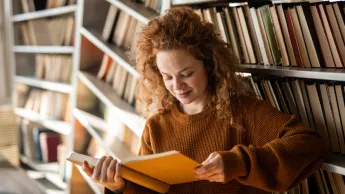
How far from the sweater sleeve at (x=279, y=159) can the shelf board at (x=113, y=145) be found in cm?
116

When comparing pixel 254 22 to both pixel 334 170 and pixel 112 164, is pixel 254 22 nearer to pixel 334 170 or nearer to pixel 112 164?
pixel 334 170

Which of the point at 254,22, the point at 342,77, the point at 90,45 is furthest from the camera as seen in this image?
the point at 90,45

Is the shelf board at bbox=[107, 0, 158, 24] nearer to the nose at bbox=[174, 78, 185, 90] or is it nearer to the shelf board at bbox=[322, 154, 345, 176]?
the nose at bbox=[174, 78, 185, 90]

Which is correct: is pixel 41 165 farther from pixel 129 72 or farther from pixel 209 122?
pixel 209 122

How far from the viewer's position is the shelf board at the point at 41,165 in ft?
12.1

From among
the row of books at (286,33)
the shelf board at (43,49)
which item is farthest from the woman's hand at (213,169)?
the shelf board at (43,49)

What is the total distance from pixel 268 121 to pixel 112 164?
47 cm

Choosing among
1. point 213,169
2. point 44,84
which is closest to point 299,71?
point 213,169

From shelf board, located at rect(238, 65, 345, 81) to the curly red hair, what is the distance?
0.08 metres

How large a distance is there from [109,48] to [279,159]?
155cm

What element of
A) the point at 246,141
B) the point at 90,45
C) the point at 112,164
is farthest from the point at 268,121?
the point at 90,45

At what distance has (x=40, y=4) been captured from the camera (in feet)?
11.6

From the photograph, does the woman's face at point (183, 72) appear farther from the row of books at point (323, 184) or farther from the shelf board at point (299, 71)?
the row of books at point (323, 184)

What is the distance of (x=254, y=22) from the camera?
5.08 feet
